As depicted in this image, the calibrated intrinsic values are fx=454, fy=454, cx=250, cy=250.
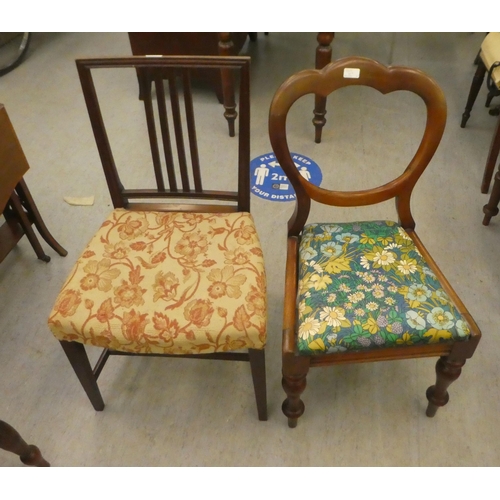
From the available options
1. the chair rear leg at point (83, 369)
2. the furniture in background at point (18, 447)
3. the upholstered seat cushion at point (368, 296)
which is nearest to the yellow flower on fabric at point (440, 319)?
the upholstered seat cushion at point (368, 296)

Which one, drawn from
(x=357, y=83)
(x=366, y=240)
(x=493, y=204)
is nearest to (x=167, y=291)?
(x=366, y=240)

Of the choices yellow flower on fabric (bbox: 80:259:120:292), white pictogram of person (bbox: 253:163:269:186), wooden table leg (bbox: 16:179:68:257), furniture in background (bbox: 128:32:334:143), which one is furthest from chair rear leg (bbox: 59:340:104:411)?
furniture in background (bbox: 128:32:334:143)

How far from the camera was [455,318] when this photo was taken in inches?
39.4

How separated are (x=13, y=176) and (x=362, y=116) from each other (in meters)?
1.77

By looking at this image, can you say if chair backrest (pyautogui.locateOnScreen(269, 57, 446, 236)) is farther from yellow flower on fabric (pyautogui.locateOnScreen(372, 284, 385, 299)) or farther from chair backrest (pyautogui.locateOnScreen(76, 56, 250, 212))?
yellow flower on fabric (pyautogui.locateOnScreen(372, 284, 385, 299))

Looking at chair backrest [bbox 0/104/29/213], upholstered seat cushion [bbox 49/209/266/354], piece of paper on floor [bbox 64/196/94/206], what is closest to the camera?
upholstered seat cushion [bbox 49/209/266/354]

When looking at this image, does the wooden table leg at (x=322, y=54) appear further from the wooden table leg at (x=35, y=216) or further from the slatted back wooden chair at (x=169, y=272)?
the wooden table leg at (x=35, y=216)

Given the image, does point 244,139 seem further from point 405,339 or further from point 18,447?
point 18,447

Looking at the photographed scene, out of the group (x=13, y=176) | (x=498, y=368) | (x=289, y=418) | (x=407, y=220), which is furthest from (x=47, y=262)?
(x=498, y=368)

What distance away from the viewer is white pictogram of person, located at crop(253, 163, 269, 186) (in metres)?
2.06

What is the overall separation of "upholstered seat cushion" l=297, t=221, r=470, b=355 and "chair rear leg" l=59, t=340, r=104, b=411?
542mm

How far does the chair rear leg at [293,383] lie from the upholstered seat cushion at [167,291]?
0.28ft

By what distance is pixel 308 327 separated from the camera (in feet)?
3.30

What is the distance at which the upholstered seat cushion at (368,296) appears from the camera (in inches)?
38.8
